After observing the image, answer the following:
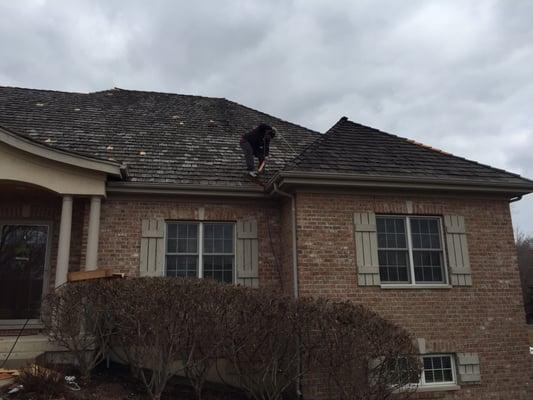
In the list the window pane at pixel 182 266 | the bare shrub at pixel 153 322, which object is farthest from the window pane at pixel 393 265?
the bare shrub at pixel 153 322

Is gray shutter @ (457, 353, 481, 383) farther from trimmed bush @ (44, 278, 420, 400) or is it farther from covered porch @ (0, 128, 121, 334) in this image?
covered porch @ (0, 128, 121, 334)

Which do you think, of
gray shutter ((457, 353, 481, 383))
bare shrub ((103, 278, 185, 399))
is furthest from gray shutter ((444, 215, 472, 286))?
bare shrub ((103, 278, 185, 399))

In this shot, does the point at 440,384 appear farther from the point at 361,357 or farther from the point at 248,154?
the point at 248,154

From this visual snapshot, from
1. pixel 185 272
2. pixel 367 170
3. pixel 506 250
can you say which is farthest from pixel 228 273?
pixel 506 250

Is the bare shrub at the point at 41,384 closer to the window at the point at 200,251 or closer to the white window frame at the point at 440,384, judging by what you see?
the window at the point at 200,251

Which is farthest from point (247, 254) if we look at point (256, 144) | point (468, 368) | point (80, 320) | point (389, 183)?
point (468, 368)

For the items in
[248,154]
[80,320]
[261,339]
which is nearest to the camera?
[261,339]

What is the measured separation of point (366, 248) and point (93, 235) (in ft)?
16.9

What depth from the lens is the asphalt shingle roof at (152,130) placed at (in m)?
10.5

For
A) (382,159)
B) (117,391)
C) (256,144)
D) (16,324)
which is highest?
(256,144)

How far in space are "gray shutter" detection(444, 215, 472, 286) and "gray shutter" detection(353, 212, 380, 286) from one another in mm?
1559

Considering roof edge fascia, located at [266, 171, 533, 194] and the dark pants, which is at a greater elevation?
the dark pants

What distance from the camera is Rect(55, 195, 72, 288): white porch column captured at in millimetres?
8945

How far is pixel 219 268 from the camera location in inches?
395
